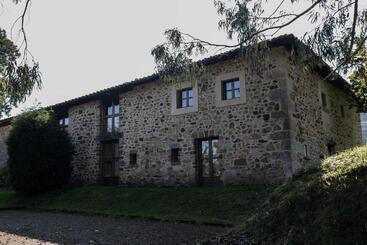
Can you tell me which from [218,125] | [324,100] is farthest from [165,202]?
[324,100]

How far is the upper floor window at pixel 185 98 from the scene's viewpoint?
12.6 m

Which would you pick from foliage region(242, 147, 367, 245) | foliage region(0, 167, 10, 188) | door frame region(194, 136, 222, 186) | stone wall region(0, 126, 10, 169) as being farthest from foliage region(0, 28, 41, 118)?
stone wall region(0, 126, 10, 169)

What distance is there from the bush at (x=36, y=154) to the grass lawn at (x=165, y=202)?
692 mm

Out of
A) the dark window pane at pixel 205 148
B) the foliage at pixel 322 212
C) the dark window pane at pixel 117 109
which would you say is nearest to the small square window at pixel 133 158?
the dark window pane at pixel 117 109

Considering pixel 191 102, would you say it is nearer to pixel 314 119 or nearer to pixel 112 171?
pixel 314 119

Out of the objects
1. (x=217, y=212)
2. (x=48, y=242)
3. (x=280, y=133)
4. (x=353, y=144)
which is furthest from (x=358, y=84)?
(x=48, y=242)

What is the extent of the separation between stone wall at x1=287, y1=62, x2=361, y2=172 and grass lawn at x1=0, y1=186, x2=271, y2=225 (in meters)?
2.11

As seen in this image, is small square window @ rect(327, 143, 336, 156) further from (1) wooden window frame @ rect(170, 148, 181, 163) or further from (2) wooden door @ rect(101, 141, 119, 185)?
(2) wooden door @ rect(101, 141, 119, 185)

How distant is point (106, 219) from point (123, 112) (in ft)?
19.5

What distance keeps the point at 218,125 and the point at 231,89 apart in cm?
129

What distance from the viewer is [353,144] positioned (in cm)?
1582

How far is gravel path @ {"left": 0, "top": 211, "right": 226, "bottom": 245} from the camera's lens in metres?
6.34

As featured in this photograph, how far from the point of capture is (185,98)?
12.8 metres

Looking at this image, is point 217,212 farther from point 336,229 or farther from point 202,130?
point 336,229
